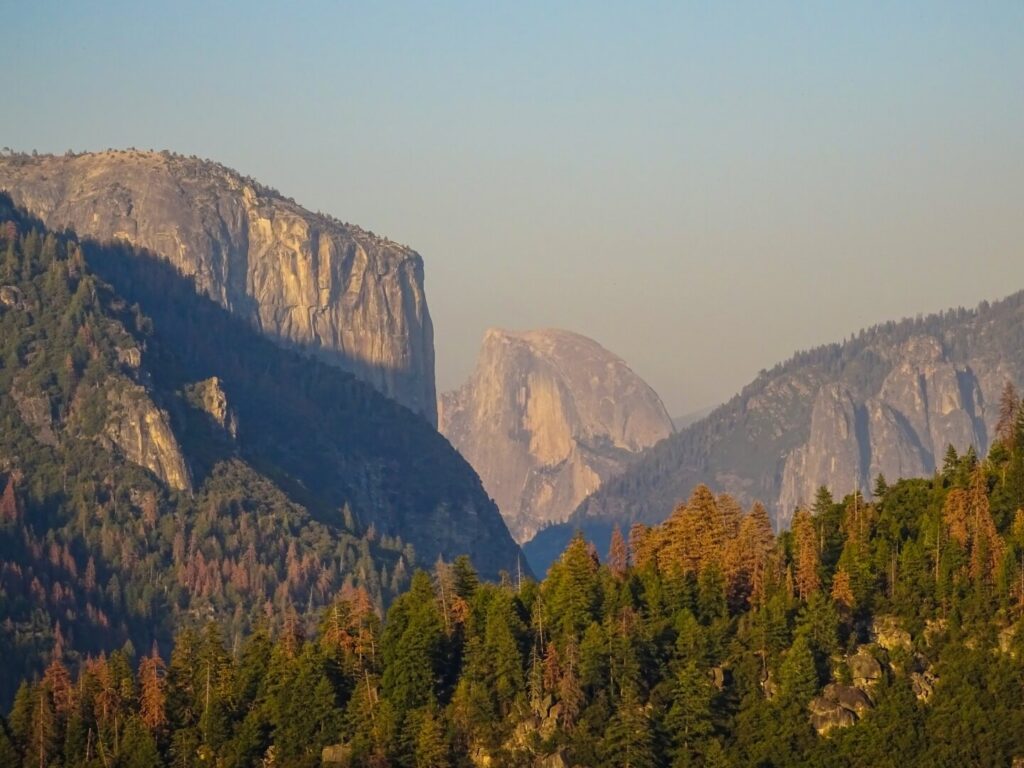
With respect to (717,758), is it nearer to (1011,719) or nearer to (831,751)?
(831,751)

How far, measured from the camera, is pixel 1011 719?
649 ft

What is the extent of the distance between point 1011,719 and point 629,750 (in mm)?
25723

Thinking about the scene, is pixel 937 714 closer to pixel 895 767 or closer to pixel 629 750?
pixel 895 767

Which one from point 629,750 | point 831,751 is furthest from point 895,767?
point 629,750

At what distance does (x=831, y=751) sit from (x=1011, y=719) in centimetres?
1225

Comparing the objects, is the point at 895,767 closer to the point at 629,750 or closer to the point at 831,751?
the point at 831,751

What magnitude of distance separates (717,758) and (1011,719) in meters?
19.9

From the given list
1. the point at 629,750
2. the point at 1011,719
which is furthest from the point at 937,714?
the point at 629,750

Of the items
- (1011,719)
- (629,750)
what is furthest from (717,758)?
(1011,719)

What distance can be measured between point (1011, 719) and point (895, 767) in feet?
28.5

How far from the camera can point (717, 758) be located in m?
200

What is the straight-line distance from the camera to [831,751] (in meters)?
200

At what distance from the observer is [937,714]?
→ 655 feet

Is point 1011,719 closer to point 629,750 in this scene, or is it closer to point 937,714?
point 937,714
